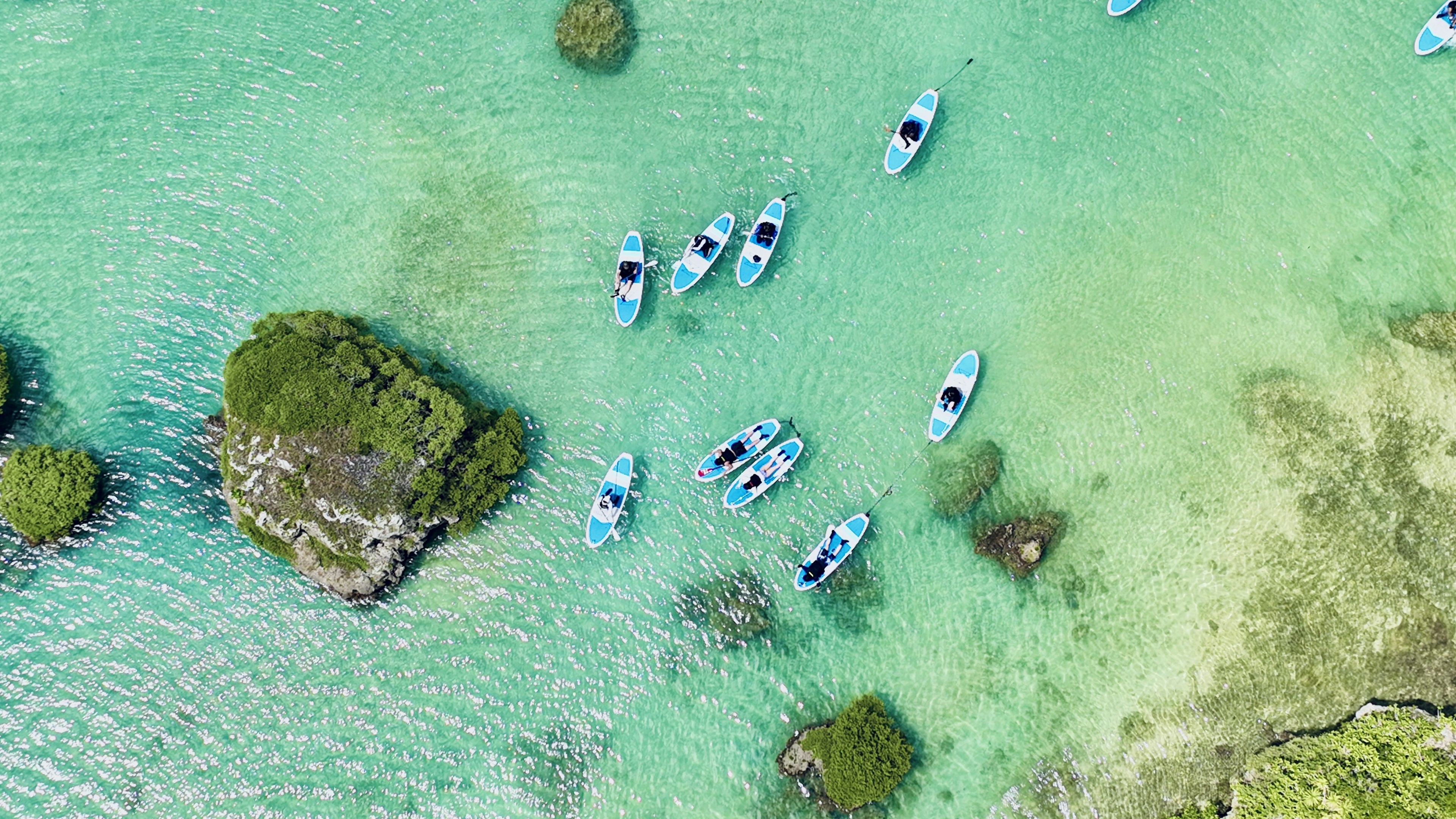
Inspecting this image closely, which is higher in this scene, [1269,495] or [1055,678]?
[1269,495]

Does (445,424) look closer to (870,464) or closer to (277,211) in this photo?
(277,211)

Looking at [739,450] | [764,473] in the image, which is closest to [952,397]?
[764,473]

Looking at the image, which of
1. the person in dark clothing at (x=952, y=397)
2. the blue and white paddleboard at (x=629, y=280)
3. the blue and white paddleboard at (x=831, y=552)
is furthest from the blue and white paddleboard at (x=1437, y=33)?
the blue and white paddleboard at (x=629, y=280)

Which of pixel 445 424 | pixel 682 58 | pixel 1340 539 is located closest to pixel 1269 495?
pixel 1340 539

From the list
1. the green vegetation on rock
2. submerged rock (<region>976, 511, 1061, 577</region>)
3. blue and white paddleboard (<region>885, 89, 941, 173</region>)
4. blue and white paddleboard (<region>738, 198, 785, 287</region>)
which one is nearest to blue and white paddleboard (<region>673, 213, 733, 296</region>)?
blue and white paddleboard (<region>738, 198, 785, 287</region>)

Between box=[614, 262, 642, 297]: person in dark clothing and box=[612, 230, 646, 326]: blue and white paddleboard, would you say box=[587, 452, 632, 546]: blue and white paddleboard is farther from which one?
box=[614, 262, 642, 297]: person in dark clothing

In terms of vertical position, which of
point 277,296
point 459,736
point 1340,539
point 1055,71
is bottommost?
point 459,736
